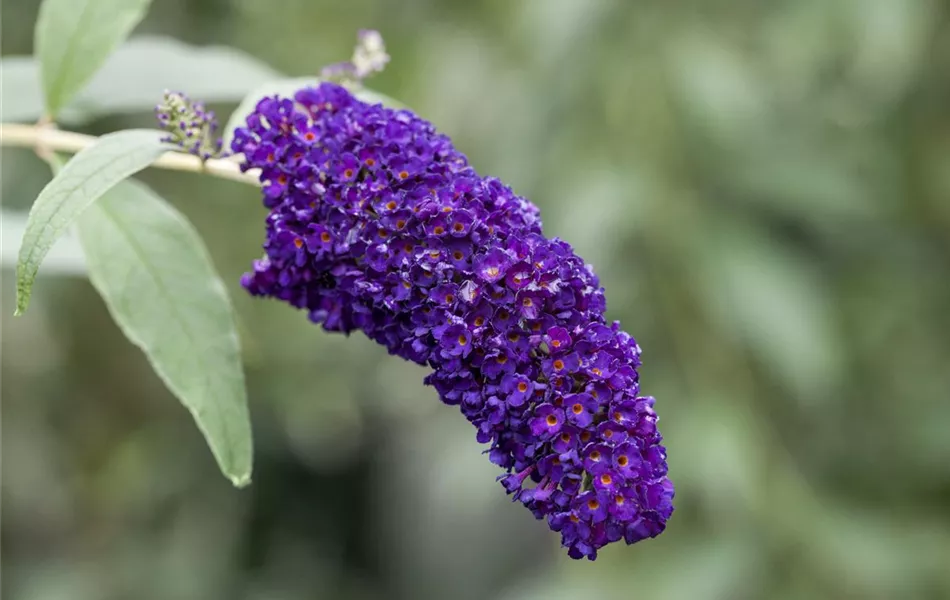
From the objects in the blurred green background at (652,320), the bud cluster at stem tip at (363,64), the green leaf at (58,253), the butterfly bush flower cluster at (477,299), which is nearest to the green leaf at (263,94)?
the bud cluster at stem tip at (363,64)

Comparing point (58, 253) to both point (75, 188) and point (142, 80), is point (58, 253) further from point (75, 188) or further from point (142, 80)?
point (75, 188)

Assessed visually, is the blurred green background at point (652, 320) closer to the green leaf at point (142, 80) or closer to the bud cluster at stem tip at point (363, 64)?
the green leaf at point (142, 80)

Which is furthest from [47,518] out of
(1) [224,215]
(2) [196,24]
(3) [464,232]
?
(3) [464,232]

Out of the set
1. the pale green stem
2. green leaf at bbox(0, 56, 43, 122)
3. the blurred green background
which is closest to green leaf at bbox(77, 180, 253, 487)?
the pale green stem

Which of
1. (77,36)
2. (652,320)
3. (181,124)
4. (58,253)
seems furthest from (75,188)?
(652,320)

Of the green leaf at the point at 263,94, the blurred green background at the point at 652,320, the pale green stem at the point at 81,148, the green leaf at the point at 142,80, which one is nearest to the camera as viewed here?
the pale green stem at the point at 81,148
